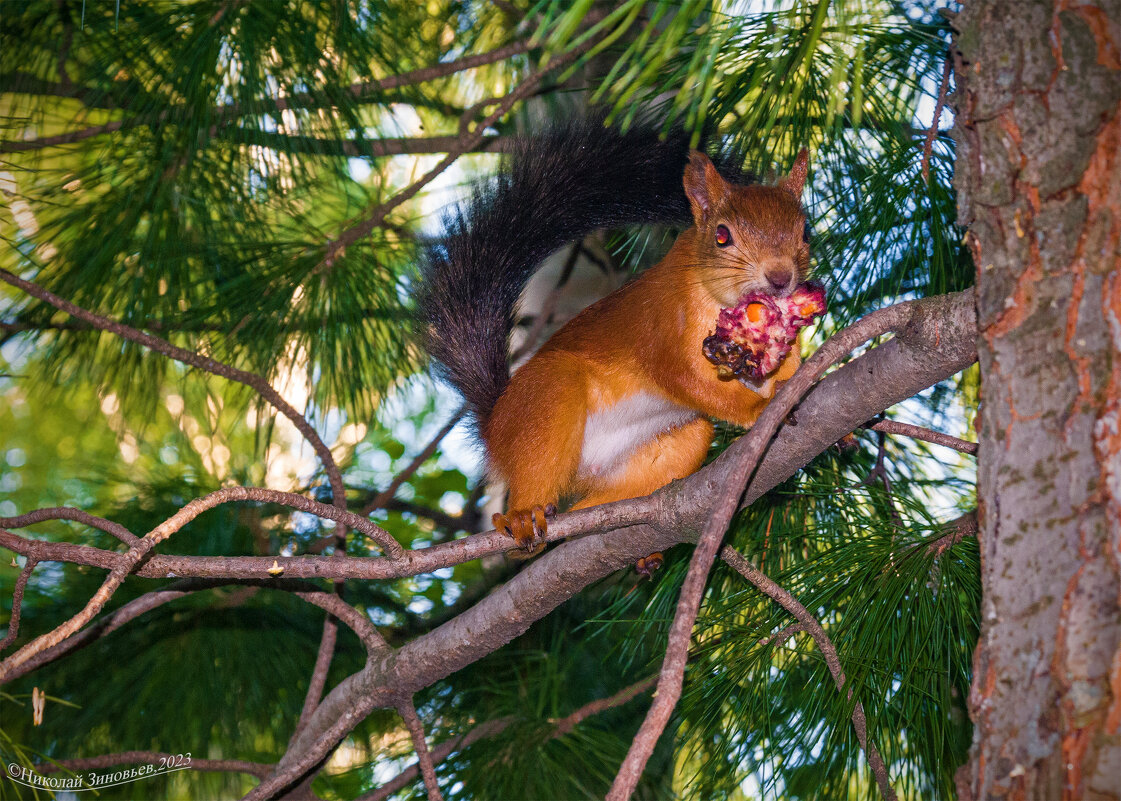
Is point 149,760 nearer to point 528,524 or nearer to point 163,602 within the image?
point 163,602

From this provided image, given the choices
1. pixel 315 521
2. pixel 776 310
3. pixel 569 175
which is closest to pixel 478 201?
pixel 569 175

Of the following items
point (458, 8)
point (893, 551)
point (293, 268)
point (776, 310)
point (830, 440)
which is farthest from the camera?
point (458, 8)

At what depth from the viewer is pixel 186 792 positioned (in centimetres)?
216

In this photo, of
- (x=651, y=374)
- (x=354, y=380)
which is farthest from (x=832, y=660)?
(x=354, y=380)

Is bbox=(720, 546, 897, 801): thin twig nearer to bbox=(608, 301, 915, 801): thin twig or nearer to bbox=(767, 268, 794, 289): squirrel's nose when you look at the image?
bbox=(608, 301, 915, 801): thin twig

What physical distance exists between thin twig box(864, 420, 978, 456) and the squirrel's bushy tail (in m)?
0.69

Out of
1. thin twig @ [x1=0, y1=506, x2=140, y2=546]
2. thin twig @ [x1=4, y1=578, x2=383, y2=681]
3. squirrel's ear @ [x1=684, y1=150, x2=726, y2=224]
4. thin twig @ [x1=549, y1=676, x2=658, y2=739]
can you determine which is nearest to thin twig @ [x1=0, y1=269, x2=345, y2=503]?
thin twig @ [x1=4, y1=578, x2=383, y2=681]

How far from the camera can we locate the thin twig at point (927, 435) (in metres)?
0.95

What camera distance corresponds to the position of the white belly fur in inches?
64.3

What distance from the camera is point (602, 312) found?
1.72 m

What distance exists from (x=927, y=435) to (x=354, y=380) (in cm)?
135

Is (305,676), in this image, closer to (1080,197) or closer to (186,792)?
(186,792)

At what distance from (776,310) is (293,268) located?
1017mm

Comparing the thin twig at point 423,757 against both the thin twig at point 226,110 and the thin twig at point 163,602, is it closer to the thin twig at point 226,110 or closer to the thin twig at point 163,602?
the thin twig at point 163,602
